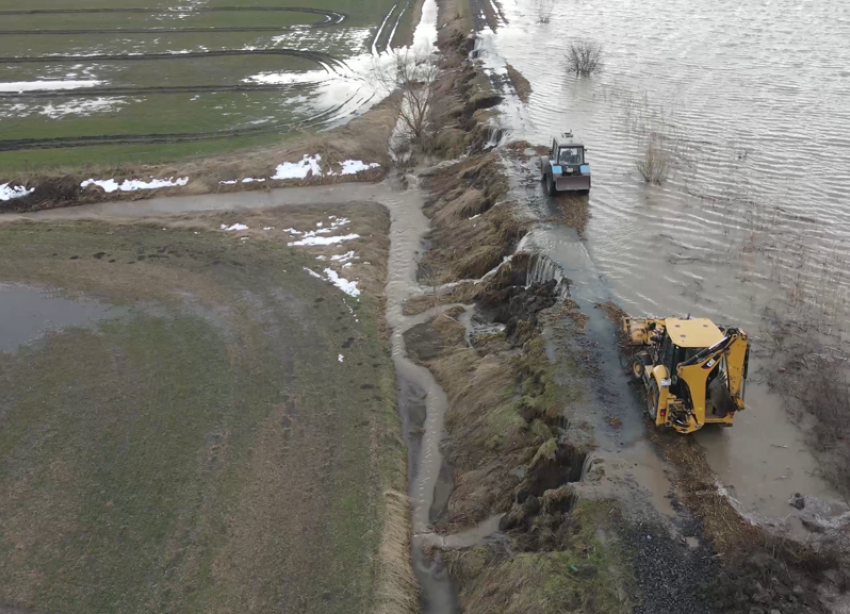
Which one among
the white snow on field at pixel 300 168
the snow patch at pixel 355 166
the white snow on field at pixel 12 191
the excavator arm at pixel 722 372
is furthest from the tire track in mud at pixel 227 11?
the excavator arm at pixel 722 372

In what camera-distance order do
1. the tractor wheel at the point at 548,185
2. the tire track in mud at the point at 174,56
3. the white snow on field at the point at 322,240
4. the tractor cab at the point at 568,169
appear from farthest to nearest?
the tire track in mud at the point at 174,56, the white snow on field at the point at 322,240, the tractor wheel at the point at 548,185, the tractor cab at the point at 568,169

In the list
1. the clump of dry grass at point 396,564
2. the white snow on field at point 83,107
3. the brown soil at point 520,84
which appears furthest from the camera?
the white snow on field at point 83,107

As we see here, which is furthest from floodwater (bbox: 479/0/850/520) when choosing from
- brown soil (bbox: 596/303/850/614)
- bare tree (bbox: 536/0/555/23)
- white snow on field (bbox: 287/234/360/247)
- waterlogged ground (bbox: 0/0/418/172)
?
waterlogged ground (bbox: 0/0/418/172)

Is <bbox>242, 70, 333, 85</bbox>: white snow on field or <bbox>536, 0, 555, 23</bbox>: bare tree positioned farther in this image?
<bbox>536, 0, 555, 23</bbox>: bare tree

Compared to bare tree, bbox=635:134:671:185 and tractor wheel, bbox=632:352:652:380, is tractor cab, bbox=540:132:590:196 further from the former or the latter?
tractor wheel, bbox=632:352:652:380

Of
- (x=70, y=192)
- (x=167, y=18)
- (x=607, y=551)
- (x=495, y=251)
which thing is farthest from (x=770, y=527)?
(x=167, y=18)

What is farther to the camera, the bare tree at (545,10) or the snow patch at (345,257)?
the bare tree at (545,10)

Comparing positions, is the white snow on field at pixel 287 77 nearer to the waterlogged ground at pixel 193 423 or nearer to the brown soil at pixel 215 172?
the brown soil at pixel 215 172
